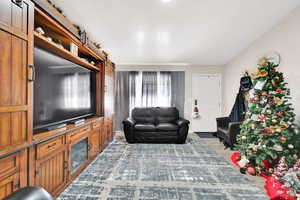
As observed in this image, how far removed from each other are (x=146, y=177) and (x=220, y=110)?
3.92 meters

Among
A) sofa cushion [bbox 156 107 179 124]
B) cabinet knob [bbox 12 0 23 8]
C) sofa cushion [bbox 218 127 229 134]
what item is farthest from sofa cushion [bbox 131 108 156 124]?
cabinet knob [bbox 12 0 23 8]

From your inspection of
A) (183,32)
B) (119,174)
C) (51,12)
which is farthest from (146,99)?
(51,12)

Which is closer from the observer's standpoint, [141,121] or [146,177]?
[146,177]

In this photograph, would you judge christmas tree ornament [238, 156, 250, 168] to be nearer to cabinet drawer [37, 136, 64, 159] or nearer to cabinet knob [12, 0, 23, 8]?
cabinet drawer [37, 136, 64, 159]

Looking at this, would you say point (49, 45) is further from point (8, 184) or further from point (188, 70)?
point (188, 70)

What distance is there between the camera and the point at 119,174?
2184mm

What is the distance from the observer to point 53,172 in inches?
63.2

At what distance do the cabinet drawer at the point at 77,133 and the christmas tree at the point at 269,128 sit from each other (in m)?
2.64

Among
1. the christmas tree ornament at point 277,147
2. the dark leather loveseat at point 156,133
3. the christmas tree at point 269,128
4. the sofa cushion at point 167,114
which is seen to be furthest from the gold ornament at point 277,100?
the sofa cushion at point 167,114

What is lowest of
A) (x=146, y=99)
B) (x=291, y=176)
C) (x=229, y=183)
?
(x=229, y=183)

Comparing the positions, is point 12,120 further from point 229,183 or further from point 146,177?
point 229,183

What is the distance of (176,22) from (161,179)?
2.54 meters

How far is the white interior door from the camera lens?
4977 mm

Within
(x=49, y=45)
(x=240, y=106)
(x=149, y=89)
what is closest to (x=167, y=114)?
(x=149, y=89)
